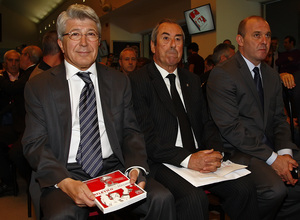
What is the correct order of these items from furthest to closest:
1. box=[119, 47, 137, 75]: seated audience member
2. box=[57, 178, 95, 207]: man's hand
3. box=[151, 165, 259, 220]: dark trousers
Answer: box=[119, 47, 137, 75]: seated audience member
box=[151, 165, 259, 220]: dark trousers
box=[57, 178, 95, 207]: man's hand

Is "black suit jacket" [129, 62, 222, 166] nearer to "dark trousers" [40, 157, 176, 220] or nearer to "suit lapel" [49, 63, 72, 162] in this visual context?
"dark trousers" [40, 157, 176, 220]

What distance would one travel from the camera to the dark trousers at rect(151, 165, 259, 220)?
1.70 meters

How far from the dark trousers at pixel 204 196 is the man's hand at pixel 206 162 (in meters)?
0.12

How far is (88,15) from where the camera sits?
6.02 ft

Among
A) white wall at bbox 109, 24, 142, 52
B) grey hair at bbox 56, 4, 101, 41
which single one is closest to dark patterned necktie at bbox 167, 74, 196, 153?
grey hair at bbox 56, 4, 101, 41

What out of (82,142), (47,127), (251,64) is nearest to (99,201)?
(82,142)

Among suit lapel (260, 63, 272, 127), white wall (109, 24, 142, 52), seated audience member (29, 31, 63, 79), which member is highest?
white wall (109, 24, 142, 52)

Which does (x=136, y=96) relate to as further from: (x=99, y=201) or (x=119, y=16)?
(x=119, y=16)

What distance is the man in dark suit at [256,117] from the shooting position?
206 centimetres

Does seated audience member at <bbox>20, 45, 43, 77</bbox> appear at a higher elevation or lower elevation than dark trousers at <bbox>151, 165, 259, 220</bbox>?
higher

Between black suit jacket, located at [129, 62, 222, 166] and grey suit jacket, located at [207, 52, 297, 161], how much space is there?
13 cm

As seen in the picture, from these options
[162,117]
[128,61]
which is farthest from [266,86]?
[128,61]

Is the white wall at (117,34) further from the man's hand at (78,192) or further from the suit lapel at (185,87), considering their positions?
the man's hand at (78,192)

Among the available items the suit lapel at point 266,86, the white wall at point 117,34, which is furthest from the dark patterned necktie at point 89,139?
the white wall at point 117,34
